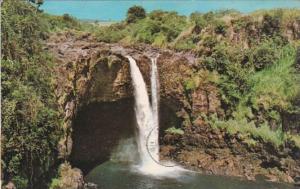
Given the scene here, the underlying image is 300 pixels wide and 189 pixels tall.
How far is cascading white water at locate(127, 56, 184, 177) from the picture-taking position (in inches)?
1070

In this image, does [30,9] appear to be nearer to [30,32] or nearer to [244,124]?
[30,32]

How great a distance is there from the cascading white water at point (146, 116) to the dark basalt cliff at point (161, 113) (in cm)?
33

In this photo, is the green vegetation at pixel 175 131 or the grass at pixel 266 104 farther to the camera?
the green vegetation at pixel 175 131

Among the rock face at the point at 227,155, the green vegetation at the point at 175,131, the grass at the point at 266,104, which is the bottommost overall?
the rock face at the point at 227,155

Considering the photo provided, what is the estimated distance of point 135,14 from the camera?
127ft

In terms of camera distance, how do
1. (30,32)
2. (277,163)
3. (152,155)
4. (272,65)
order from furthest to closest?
1. (272,65)
2. (152,155)
3. (277,163)
4. (30,32)

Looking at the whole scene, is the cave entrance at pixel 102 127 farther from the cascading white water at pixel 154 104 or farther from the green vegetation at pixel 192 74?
the green vegetation at pixel 192 74

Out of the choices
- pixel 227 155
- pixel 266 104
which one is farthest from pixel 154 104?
pixel 266 104

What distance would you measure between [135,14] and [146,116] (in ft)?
42.9

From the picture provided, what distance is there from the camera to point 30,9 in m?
23.8

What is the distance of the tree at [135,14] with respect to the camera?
127 feet

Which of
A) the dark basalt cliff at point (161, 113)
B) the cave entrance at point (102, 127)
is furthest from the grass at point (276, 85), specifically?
the cave entrance at point (102, 127)

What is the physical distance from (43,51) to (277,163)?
12.0m

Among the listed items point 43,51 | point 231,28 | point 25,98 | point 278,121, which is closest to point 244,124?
point 278,121
